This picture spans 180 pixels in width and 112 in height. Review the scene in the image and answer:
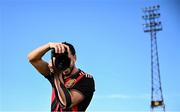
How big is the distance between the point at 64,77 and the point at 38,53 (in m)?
0.30

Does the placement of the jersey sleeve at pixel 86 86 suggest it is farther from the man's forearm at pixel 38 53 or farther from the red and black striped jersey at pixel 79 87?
the man's forearm at pixel 38 53

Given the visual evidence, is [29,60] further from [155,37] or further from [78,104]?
[155,37]

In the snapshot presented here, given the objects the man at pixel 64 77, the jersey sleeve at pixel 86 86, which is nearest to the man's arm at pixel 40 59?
the man at pixel 64 77

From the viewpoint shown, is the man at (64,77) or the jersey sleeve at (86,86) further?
the jersey sleeve at (86,86)

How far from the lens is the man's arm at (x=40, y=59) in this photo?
3.59 metres

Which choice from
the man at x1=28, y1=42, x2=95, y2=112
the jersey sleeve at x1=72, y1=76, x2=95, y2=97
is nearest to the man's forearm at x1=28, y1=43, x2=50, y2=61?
the man at x1=28, y1=42, x2=95, y2=112

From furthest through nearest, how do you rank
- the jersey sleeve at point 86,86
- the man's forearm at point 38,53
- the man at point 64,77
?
the jersey sleeve at point 86,86 → the man's forearm at point 38,53 → the man at point 64,77

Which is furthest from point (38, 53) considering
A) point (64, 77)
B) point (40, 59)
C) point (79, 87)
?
point (79, 87)

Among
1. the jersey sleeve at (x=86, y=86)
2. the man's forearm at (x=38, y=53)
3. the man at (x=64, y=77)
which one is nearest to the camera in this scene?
the man at (x=64, y=77)

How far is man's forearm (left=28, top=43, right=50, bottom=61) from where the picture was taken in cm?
355

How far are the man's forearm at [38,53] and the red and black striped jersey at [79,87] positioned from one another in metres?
0.21

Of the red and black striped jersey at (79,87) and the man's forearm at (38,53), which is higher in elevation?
the man's forearm at (38,53)

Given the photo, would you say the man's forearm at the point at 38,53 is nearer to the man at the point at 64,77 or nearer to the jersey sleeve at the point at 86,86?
the man at the point at 64,77

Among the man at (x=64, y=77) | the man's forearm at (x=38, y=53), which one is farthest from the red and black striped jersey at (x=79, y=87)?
the man's forearm at (x=38, y=53)
